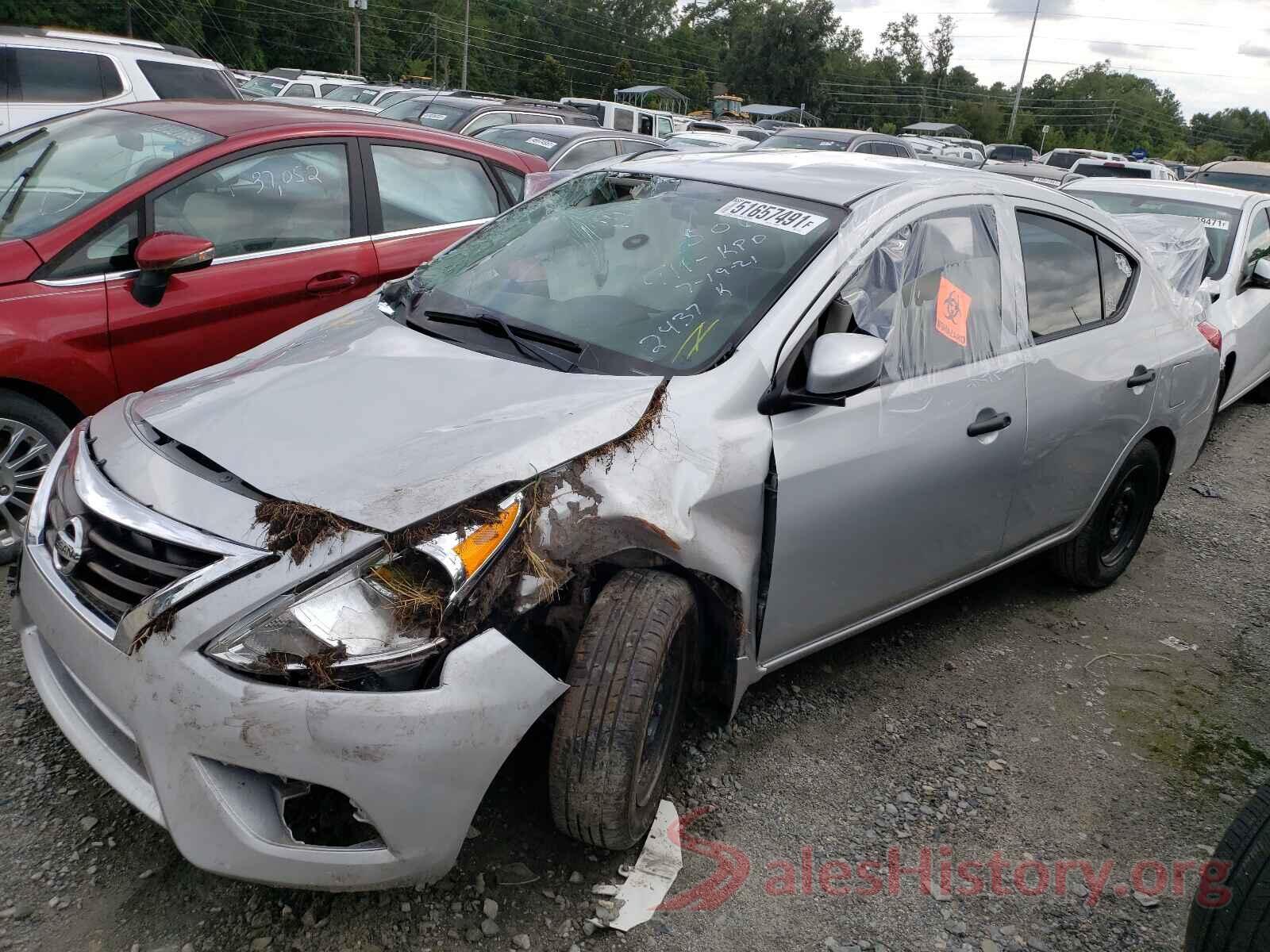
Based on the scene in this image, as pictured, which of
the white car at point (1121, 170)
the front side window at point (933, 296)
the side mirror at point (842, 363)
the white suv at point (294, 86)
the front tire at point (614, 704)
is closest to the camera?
the front tire at point (614, 704)

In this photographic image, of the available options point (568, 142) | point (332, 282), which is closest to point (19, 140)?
point (332, 282)

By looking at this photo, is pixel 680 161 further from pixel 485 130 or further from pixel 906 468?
pixel 485 130

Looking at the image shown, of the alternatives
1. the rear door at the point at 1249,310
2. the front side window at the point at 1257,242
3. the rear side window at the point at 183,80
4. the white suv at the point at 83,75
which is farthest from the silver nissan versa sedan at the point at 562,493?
the rear side window at the point at 183,80

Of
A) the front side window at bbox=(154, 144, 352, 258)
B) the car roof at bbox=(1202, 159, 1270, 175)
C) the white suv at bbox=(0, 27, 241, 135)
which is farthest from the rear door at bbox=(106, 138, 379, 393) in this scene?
the car roof at bbox=(1202, 159, 1270, 175)

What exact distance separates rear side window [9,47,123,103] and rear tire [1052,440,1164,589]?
9154 mm

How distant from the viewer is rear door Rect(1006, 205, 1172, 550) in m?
3.42

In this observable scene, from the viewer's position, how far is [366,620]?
6.54 feet

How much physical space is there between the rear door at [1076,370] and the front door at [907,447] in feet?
0.47

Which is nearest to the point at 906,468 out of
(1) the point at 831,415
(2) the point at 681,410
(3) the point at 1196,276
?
(1) the point at 831,415

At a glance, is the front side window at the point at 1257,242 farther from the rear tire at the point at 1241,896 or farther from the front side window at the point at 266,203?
the front side window at the point at 266,203

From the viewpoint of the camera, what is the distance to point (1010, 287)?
3.35 metres

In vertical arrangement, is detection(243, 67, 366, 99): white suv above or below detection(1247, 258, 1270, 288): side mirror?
above

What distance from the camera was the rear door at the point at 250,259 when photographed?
3.82 m

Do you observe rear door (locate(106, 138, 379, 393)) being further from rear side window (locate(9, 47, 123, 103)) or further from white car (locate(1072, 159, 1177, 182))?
white car (locate(1072, 159, 1177, 182))
